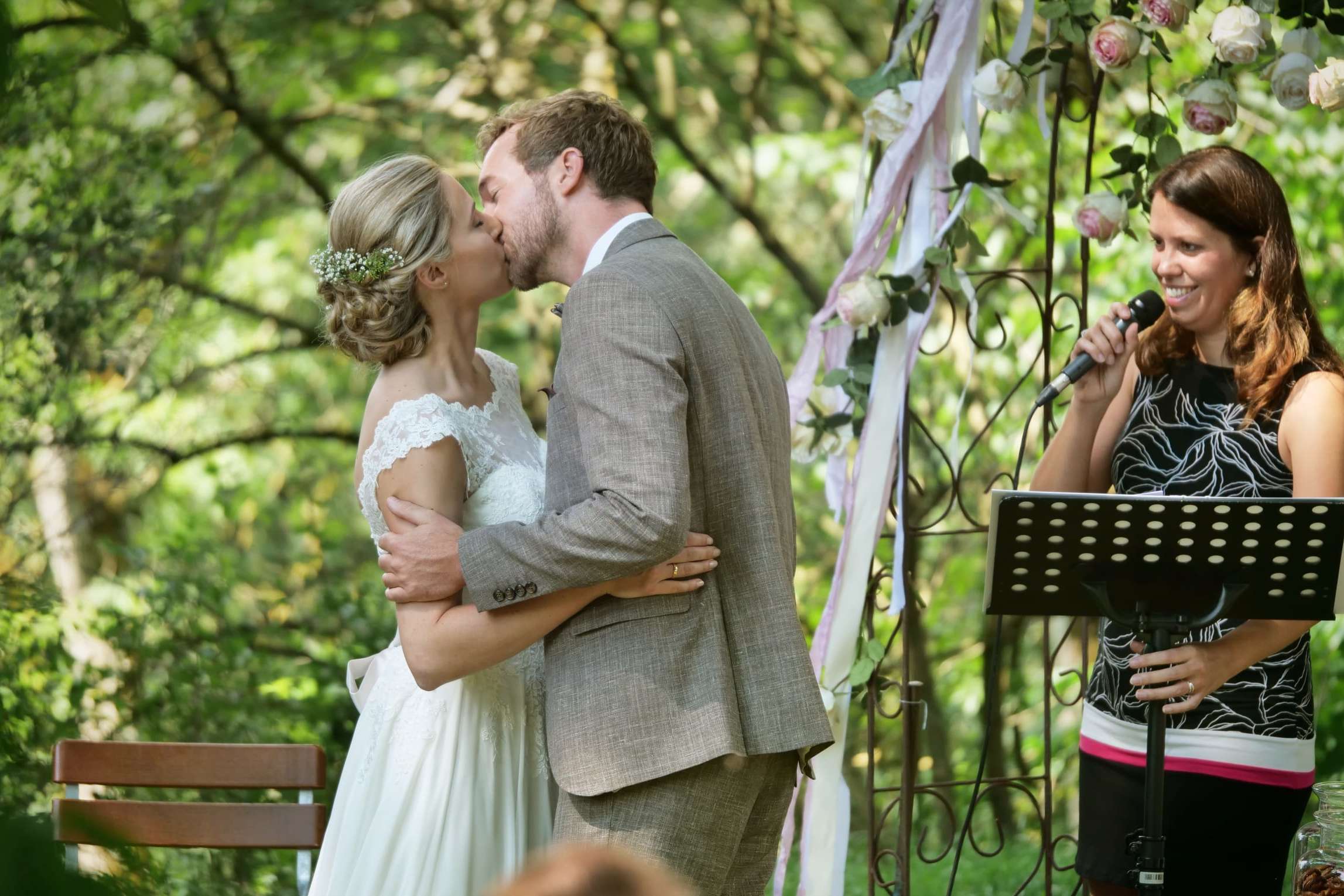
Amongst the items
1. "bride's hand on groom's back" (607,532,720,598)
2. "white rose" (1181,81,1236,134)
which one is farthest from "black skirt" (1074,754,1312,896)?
"white rose" (1181,81,1236,134)

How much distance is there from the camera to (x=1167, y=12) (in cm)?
258

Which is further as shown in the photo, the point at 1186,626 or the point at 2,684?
the point at 1186,626

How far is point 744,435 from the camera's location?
75.7 inches

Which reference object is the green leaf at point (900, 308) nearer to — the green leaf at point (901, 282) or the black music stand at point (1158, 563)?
the green leaf at point (901, 282)

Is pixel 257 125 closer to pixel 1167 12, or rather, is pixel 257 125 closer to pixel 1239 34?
pixel 1167 12

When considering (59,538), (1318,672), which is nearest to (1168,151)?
(1318,672)

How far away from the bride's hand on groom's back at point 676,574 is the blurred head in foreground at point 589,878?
3.53 ft

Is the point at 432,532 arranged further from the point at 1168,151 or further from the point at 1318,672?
the point at 1318,672

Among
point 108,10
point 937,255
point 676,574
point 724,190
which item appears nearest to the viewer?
point 108,10

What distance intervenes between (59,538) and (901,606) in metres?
4.27

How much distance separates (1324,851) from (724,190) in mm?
4758

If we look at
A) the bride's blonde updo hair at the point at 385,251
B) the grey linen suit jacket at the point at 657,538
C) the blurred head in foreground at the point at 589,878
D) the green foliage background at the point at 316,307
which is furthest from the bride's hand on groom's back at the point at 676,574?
the green foliage background at the point at 316,307

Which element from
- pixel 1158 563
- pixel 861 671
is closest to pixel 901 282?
pixel 861 671

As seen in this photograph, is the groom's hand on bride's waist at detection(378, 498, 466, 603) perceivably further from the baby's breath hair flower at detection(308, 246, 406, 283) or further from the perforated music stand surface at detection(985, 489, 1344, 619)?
the perforated music stand surface at detection(985, 489, 1344, 619)
